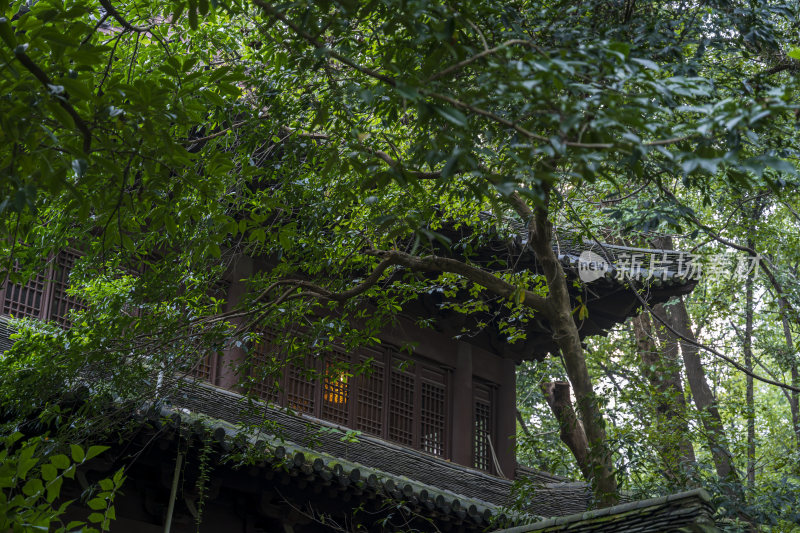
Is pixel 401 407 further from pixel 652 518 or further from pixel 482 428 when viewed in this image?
pixel 652 518

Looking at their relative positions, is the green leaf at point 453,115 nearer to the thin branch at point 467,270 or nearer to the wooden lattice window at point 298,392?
the thin branch at point 467,270

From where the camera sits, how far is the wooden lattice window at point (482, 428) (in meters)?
10.4

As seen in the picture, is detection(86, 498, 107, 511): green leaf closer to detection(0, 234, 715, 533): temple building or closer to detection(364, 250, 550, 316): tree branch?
detection(0, 234, 715, 533): temple building

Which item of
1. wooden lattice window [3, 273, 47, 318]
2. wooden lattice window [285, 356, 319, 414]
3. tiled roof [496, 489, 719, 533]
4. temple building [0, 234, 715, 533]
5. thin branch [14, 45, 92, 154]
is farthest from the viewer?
wooden lattice window [285, 356, 319, 414]

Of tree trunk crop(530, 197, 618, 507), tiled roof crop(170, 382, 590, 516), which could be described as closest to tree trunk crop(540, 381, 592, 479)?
tiled roof crop(170, 382, 590, 516)

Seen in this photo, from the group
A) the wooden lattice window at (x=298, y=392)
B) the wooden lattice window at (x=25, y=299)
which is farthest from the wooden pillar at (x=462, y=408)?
the wooden lattice window at (x=25, y=299)

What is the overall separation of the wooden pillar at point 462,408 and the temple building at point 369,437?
0.06 feet

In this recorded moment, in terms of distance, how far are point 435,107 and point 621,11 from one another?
11.1 ft

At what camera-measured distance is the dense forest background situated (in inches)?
136

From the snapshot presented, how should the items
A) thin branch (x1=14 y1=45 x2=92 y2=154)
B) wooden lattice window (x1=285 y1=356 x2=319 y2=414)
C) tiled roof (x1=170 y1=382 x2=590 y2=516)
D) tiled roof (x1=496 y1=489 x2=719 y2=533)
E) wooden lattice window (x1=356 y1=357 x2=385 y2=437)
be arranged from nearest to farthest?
thin branch (x1=14 y1=45 x2=92 y2=154) → tiled roof (x1=496 y1=489 x2=719 y2=533) → tiled roof (x1=170 y1=382 x2=590 y2=516) → wooden lattice window (x1=285 y1=356 x2=319 y2=414) → wooden lattice window (x1=356 y1=357 x2=385 y2=437)

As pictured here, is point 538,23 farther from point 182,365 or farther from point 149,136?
point 182,365

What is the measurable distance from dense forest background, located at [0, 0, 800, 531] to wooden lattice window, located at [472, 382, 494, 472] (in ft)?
9.08

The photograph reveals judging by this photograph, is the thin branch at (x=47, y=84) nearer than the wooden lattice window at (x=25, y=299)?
Yes

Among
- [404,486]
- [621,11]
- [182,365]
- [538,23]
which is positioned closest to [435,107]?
[538,23]
